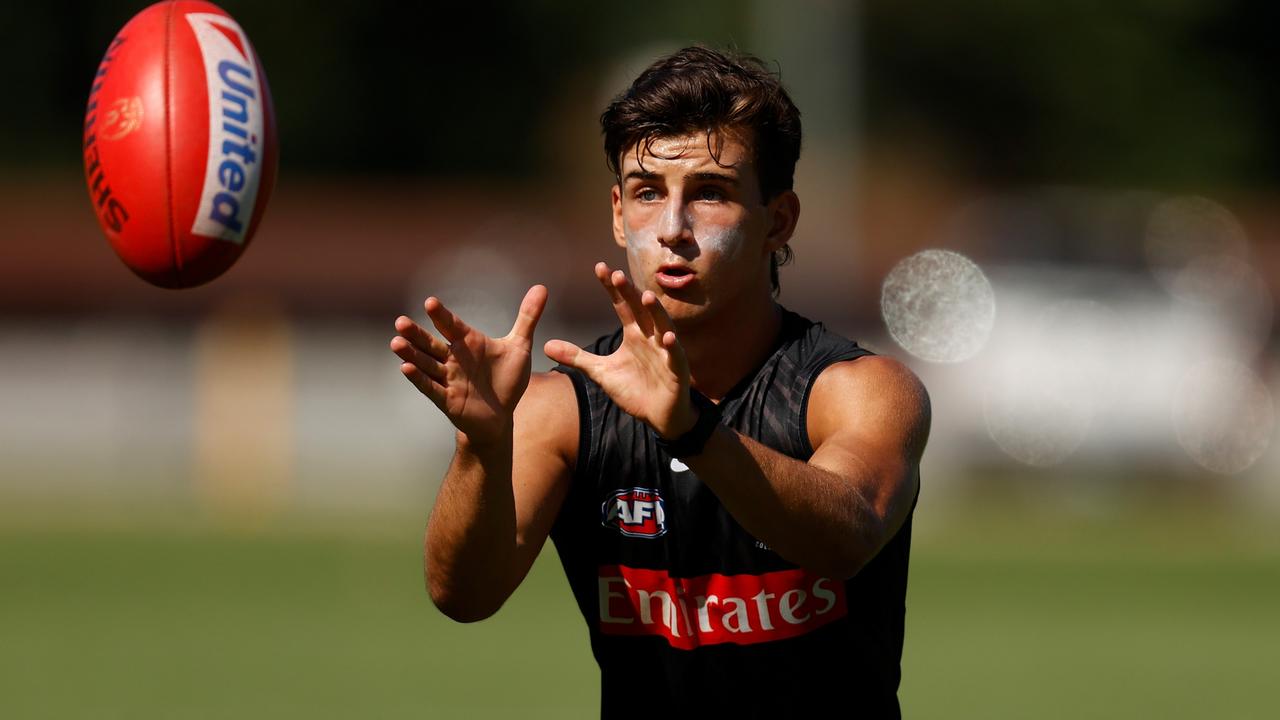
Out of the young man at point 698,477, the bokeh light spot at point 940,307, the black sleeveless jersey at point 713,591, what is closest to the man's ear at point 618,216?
the young man at point 698,477

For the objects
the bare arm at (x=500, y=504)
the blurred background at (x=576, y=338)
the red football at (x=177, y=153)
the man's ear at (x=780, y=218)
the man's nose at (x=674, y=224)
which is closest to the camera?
the bare arm at (x=500, y=504)

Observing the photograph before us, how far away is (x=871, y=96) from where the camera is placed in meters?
46.7

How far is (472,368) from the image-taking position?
4.91 m

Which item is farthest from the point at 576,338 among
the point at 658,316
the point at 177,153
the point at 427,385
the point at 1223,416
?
the point at 658,316

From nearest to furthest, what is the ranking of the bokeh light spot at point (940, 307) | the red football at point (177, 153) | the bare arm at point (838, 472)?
the bare arm at point (838, 472)
the red football at point (177, 153)
the bokeh light spot at point (940, 307)

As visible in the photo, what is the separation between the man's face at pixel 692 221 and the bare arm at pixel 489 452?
406 mm

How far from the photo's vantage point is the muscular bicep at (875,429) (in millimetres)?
5082

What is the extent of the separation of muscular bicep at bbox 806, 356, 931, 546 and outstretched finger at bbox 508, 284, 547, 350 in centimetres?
79

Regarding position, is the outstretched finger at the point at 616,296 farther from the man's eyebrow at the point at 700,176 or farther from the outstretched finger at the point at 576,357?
the man's eyebrow at the point at 700,176

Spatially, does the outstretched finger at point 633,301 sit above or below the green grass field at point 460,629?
above

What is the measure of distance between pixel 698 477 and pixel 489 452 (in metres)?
0.58

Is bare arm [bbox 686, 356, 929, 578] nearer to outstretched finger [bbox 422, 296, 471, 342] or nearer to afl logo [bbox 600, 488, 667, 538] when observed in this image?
afl logo [bbox 600, 488, 667, 538]

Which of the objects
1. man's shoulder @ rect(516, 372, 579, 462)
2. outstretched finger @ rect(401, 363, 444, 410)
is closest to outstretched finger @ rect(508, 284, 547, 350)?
outstretched finger @ rect(401, 363, 444, 410)

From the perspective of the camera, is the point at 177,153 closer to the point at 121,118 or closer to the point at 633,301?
the point at 121,118
